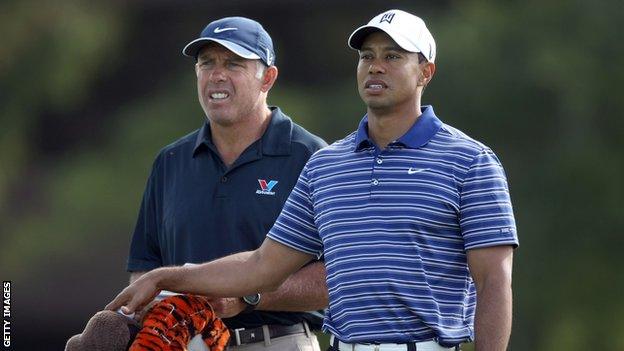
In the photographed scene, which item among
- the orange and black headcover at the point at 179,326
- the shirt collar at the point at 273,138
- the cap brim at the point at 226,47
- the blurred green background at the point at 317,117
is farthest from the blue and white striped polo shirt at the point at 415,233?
the blurred green background at the point at 317,117

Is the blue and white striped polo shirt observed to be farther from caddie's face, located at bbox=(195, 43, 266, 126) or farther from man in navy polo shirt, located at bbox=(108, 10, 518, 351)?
Result: caddie's face, located at bbox=(195, 43, 266, 126)

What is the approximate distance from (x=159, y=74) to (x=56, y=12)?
110 cm

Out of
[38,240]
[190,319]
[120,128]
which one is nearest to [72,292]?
[38,240]

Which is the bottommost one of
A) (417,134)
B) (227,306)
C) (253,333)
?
(253,333)

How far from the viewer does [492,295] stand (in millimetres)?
3740

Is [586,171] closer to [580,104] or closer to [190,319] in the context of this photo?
[580,104]

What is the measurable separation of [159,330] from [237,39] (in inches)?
49.2

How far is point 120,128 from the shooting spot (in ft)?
35.0

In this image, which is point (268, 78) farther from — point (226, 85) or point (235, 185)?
point (235, 185)

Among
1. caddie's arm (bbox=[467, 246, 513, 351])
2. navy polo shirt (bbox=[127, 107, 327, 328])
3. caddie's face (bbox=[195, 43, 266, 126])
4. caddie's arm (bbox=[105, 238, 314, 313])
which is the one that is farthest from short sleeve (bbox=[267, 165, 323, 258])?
caddie's face (bbox=[195, 43, 266, 126])

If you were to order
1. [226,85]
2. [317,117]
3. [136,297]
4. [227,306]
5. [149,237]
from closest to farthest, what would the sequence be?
[136,297]
[227,306]
[226,85]
[149,237]
[317,117]

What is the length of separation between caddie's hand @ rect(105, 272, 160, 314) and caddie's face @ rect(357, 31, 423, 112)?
78 centimetres

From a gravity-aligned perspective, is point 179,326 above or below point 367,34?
below

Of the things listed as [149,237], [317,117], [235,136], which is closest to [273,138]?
[235,136]
